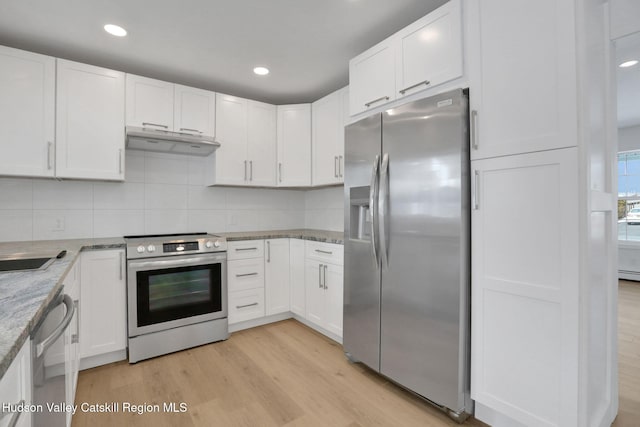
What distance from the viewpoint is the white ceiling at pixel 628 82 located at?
269cm

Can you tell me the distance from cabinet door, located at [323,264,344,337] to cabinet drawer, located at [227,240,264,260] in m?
0.76

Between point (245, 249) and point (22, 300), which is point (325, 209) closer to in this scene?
point (245, 249)

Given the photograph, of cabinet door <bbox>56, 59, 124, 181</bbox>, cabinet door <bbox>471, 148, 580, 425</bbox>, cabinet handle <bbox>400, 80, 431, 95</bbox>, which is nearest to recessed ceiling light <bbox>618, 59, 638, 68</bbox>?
cabinet handle <bbox>400, 80, 431, 95</bbox>

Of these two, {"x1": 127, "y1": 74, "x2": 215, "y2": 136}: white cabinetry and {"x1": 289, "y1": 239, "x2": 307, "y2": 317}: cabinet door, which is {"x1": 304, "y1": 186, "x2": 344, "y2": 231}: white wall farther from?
{"x1": 127, "y1": 74, "x2": 215, "y2": 136}: white cabinetry

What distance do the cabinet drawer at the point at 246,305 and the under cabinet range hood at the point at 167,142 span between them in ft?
4.78

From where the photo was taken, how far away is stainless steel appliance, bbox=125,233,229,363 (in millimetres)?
2484

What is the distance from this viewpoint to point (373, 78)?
226 cm

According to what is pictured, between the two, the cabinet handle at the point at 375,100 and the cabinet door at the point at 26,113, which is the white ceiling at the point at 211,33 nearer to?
the cabinet door at the point at 26,113

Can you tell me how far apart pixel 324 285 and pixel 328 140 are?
→ 1438 mm

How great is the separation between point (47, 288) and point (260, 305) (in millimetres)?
2211

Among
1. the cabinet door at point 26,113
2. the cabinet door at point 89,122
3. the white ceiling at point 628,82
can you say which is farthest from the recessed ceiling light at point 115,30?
the white ceiling at point 628,82

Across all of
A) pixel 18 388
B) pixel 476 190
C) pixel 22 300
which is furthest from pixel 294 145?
pixel 18 388

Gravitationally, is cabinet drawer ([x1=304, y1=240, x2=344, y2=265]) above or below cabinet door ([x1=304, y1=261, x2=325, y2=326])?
above

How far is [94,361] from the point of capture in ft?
7.92
